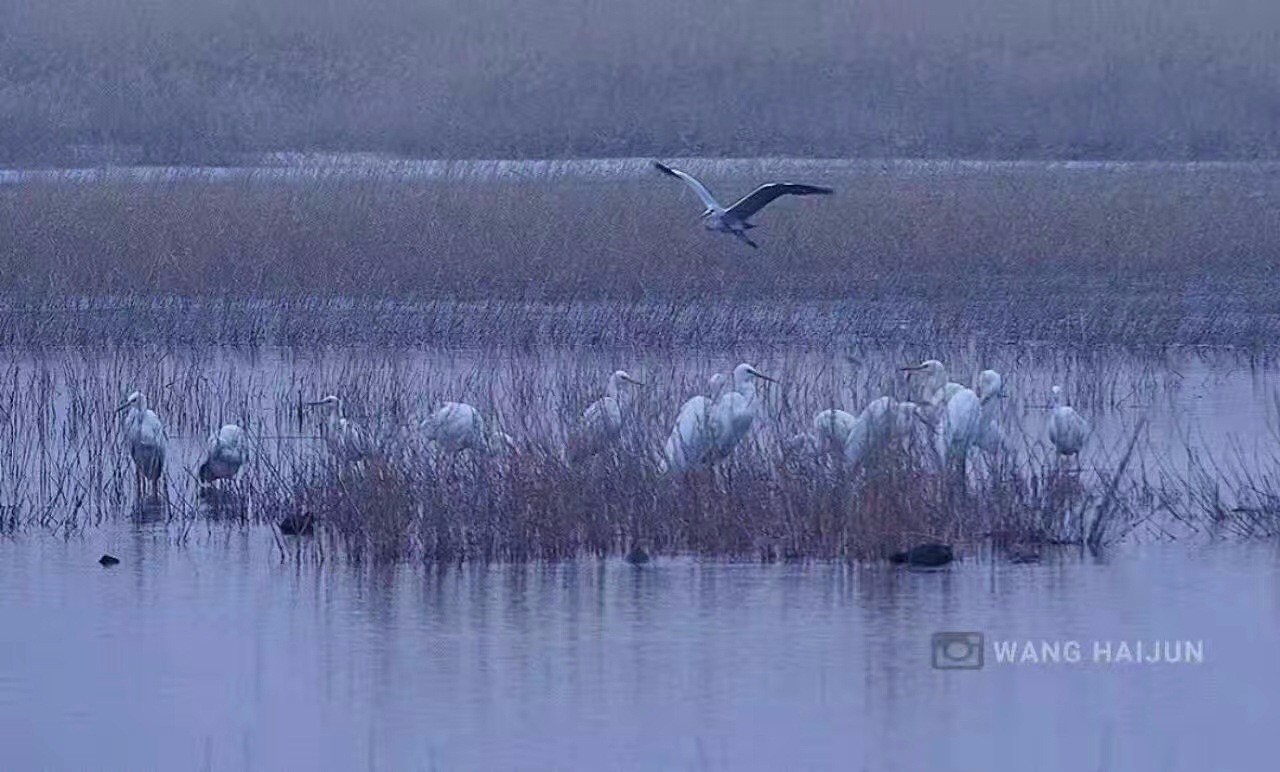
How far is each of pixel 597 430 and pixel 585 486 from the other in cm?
70

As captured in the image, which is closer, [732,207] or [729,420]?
[729,420]

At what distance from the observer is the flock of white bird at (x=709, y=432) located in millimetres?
9094

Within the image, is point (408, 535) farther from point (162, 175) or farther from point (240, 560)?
point (162, 175)

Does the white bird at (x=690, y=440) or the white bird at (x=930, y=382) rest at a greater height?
the white bird at (x=930, y=382)

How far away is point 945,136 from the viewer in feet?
81.7

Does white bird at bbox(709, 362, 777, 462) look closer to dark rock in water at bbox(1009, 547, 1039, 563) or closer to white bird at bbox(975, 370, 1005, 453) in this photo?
white bird at bbox(975, 370, 1005, 453)

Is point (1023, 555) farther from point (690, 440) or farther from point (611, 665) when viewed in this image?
point (611, 665)

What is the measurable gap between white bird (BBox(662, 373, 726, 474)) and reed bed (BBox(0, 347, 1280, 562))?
100 mm

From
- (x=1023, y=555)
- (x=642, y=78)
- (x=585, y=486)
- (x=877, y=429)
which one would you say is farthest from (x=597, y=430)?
(x=642, y=78)

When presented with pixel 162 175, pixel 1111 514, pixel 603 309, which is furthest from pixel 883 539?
pixel 162 175

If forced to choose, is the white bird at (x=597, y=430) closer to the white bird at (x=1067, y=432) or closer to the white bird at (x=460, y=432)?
the white bird at (x=460, y=432)

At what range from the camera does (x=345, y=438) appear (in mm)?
9281

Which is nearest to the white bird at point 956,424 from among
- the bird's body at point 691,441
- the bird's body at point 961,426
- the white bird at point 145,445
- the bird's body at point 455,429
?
the bird's body at point 961,426

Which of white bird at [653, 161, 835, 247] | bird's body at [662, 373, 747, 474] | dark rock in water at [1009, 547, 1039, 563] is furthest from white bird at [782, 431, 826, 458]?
white bird at [653, 161, 835, 247]
